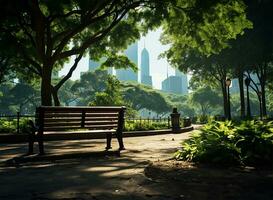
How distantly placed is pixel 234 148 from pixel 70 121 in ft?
11.6

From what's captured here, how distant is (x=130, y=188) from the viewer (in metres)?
5.30

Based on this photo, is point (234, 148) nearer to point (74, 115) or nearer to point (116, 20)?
point (74, 115)

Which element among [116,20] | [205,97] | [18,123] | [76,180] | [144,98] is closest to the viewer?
[76,180]

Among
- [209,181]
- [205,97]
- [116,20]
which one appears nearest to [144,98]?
[205,97]

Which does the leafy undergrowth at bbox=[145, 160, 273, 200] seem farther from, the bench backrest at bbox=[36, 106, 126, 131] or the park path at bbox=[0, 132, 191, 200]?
the bench backrest at bbox=[36, 106, 126, 131]

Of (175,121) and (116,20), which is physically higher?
(116,20)

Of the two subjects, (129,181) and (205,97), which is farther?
(205,97)

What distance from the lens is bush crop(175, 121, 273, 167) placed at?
7277mm

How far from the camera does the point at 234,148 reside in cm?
737

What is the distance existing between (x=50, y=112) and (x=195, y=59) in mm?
31699

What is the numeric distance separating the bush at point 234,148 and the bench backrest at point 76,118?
7.25 ft

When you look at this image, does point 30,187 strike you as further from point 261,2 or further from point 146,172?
point 261,2

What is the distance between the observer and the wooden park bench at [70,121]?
8.29m

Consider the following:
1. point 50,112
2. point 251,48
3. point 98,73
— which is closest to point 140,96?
point 98,73
